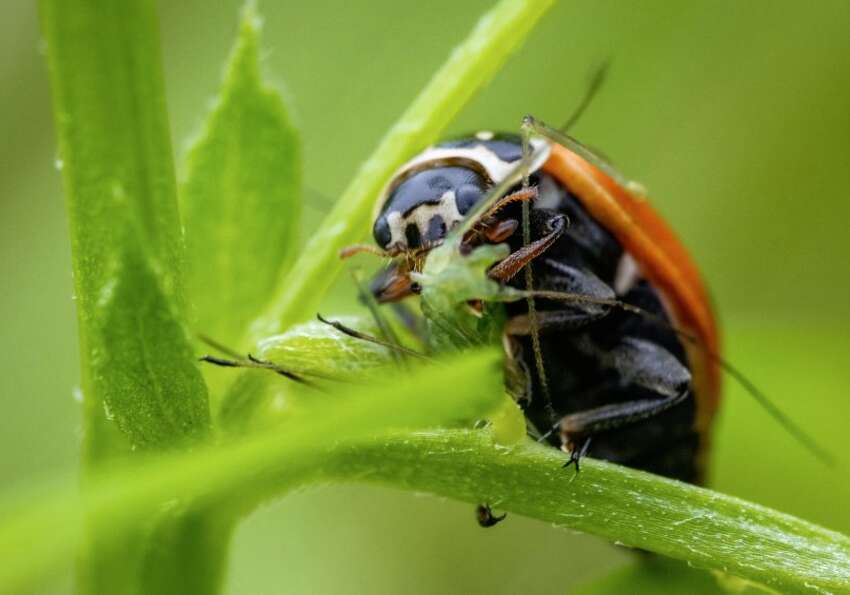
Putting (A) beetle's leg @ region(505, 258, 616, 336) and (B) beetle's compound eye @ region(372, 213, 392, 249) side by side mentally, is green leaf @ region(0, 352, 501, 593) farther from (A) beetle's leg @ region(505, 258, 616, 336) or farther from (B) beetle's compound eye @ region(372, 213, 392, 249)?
(A) beetle's leg @ region(505, 258, 616, 336)

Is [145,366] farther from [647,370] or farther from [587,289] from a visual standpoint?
[647,370]

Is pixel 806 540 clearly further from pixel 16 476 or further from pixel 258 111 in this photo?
pixel 16 476

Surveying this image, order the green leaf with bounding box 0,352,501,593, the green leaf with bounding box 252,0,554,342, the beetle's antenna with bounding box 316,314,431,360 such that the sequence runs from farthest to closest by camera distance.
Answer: the green leaf with bounding box 252,0,554,342 < the beetle's antenna with bounding box 316,314,431,360 < the green leaf with bounding box 0,352,501,593

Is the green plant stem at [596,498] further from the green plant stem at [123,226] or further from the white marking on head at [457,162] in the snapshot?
the white marking on head at [457,162]

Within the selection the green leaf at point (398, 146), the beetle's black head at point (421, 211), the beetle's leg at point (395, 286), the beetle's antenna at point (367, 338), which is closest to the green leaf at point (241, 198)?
the green leaf at point (398, 146)

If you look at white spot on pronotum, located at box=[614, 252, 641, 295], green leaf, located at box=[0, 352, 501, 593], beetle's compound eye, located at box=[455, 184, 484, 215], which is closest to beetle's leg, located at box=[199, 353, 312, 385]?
green leaf, located at box=[0, 352, 501, 593]

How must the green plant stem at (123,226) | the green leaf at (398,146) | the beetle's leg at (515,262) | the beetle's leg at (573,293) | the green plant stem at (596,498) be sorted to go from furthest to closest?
the beetle's leg at (573,293) → the beetle's leg at (515,262) → the green leaf at (398,146) → the green plant stem at (596,498) → the green plant stem at (123,226)

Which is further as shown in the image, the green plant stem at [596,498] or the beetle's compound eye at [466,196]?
the beetle's compound eye at [466,196]

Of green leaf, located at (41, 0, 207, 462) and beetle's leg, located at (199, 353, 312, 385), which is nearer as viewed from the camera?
green leaf, located at (41, 0, 207, 462)

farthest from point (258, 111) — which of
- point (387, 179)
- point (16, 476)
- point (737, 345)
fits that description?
point (737, 345)
